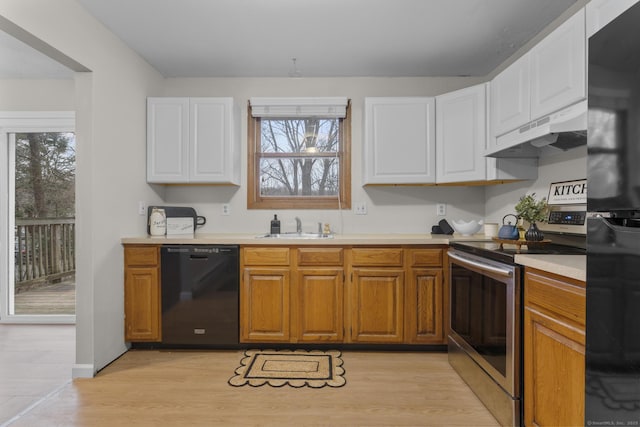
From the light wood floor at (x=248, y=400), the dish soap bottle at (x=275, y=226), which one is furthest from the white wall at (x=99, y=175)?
the dish soap bottle at (x=275, y=226)

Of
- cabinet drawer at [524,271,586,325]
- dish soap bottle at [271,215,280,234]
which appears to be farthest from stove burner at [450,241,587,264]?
dish soap bottle at [271,215,280,234]

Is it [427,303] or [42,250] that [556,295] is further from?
[42,250]

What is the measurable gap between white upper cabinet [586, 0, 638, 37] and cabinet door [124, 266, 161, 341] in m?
3.06

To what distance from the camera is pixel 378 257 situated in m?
2.73

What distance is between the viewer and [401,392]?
7.16 feet

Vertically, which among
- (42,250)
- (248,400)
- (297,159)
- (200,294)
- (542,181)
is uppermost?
(297,159)

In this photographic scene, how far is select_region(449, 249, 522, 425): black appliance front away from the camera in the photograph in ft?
5.62

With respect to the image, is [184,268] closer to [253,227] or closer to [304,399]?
[253,227]

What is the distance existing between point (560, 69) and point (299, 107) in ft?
6.55

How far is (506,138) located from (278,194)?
2048 mm

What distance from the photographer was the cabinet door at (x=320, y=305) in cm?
275

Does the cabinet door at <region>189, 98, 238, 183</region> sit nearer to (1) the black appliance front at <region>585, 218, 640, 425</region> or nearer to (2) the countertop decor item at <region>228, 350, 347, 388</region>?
(2) the countertop decor item at <region>228, 350, 347, 388</region>

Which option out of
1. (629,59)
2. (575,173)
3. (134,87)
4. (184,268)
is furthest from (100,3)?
(575,173)

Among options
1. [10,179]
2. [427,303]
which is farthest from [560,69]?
[10,179]
